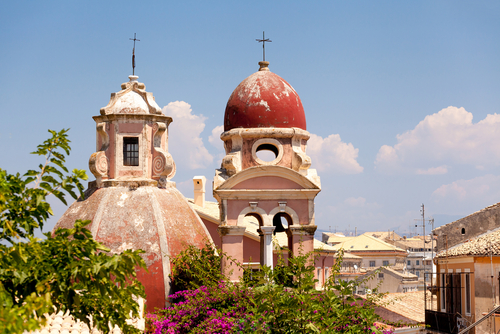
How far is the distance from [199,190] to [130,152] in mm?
12334

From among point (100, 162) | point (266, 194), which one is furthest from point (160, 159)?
point (266, 194)

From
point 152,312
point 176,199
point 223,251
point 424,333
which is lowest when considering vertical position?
point 424,333

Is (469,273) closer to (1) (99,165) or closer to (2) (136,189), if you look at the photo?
(2) (136,189)

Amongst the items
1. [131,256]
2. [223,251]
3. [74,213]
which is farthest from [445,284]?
[131,256]

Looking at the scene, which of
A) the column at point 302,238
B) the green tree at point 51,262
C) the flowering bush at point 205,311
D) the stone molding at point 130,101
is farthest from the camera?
the stone molding at point 130,101

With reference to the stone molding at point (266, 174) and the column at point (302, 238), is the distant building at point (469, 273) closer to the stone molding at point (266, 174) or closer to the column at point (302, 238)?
the column at point (302, 238)

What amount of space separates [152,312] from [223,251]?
101 inches

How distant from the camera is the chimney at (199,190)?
30.6 meters

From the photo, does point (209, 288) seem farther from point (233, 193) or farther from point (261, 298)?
point (261, 298)

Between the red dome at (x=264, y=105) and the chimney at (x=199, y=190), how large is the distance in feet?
42.0

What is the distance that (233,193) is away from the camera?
652 inches

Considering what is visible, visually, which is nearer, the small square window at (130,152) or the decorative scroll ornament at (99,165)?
the decorative scroll ornament at (99,165)

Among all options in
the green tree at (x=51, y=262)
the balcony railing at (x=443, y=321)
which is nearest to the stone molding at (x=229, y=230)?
the green tree at (x=51, y=262)

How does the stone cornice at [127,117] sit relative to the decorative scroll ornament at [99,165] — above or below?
above
